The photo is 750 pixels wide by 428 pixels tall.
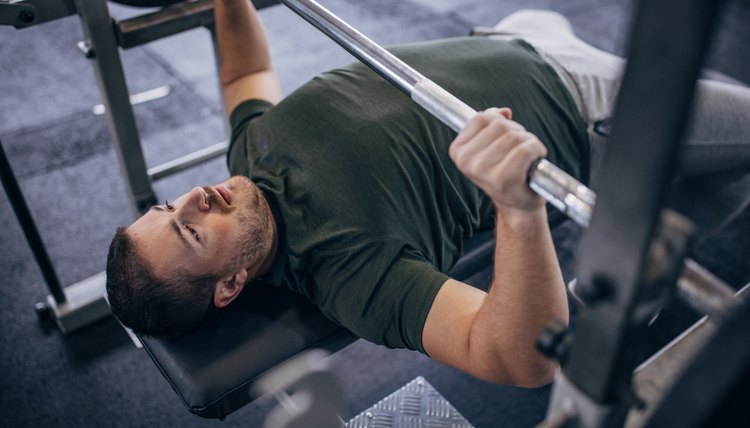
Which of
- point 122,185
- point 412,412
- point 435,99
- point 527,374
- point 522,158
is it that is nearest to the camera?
point 522,158

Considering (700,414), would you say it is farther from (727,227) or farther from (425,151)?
(727,227)

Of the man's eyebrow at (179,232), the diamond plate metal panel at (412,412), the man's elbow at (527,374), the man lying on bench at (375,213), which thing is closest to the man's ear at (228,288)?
the man lying on bench at (375,213)

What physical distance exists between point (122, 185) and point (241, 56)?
1.07 meters

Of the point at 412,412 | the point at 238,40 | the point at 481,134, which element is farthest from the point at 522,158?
the point at 238,40

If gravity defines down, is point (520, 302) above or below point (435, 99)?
below

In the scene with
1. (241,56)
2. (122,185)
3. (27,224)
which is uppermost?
(241,56)

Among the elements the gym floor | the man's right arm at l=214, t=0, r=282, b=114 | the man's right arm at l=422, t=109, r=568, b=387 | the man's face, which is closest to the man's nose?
the man's face

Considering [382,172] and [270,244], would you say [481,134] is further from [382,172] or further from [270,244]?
[270,244]

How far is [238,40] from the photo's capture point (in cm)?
184

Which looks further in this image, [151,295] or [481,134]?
[151,295]

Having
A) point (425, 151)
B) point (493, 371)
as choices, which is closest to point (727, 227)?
point (425, 151)

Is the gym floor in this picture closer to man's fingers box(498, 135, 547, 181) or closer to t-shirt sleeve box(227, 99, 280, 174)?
man's fingers box(498, 135, 547, 181)

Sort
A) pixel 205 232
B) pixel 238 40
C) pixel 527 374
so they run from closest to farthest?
pixel 527 374 < pixel 205 232 < pixel 238 40

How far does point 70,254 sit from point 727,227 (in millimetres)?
2289
